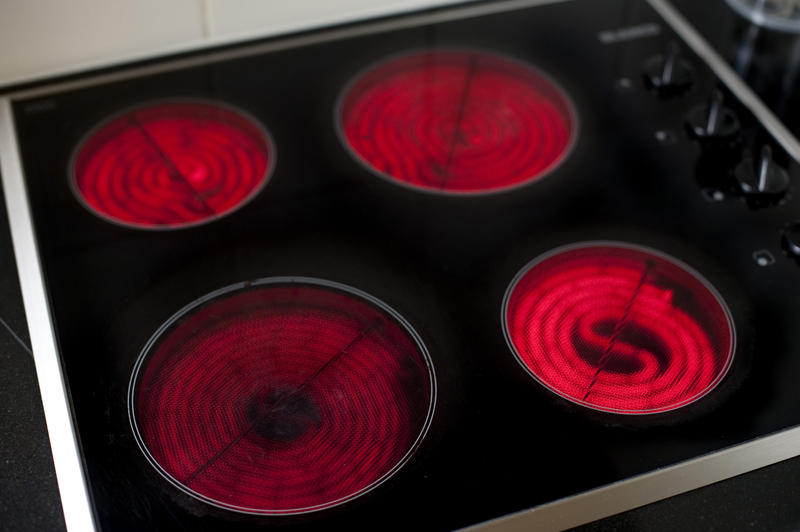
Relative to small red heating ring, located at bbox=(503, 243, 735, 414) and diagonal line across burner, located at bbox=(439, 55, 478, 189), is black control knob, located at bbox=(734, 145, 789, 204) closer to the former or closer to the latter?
small red heating ring, located at bbox=(503, 243, 735, 414)

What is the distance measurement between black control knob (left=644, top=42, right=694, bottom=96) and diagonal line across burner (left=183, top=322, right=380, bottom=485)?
1.33ft

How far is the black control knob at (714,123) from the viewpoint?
0.89 meters

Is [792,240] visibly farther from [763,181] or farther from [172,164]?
[172,164]

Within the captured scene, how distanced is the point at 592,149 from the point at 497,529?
41 centimetres

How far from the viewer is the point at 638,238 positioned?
0.83m

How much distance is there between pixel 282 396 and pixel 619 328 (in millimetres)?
277

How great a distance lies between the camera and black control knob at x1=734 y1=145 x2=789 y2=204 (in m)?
0.85

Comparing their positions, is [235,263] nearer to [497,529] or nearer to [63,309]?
[63,309]

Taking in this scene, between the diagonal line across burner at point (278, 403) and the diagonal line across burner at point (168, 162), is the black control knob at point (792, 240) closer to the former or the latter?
the diagonal line across burner at point (278, 403)

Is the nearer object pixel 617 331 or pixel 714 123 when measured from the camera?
pixel 617 331

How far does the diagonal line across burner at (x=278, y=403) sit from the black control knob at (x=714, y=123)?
377 mm

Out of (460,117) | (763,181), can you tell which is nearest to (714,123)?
(763,181)

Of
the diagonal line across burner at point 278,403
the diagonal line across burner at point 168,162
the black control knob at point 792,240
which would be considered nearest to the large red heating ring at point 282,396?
the diagonal line across burner at point 278,403

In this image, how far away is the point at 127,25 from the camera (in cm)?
95
